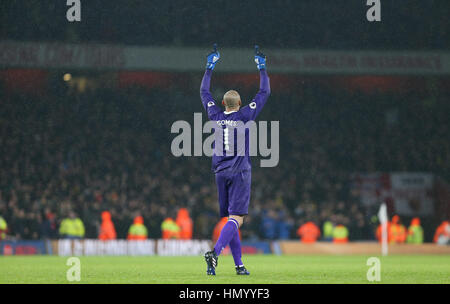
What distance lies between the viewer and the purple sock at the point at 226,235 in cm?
934

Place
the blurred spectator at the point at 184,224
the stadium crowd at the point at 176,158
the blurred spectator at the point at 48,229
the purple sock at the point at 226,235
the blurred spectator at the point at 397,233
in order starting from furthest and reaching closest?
the blurred spectator at the point at 397,233 < the stadium crowd at the point at 176,158 < the blurred spectator at the point at 184,224 < the blurred spectator at the point at 48,229 < the purple sock at the point at 226,235

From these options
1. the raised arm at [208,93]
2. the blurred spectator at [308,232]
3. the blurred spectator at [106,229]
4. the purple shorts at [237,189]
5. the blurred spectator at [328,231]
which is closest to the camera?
the purple shorts at [237,189]

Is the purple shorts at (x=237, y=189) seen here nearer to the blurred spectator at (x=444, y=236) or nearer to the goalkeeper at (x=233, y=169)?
the goalkeeper at (x=233, y=169)

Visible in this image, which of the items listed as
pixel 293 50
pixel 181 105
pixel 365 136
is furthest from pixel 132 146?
pixel 365 136

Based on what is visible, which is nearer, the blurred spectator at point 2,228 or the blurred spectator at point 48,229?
the blurred spectator at point 2,228

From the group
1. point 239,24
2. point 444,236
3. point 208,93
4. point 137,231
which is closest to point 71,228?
point 137,231

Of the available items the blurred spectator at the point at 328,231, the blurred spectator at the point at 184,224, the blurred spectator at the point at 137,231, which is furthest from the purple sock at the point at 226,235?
the blurred spectator at the point at 328,231

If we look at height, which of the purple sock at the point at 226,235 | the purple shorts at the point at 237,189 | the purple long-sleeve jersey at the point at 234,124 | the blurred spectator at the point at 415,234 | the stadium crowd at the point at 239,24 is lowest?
the blurred spectator at the point at 415,234

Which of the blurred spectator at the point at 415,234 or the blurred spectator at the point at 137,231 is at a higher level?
the blurred spectator at the point at 137,231

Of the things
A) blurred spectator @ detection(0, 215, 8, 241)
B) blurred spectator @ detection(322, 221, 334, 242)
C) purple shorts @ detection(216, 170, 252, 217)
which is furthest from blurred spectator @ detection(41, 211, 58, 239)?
purple shorts @ detection(216, 170, 252, 217)

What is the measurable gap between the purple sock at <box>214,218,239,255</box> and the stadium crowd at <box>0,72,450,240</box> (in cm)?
1579

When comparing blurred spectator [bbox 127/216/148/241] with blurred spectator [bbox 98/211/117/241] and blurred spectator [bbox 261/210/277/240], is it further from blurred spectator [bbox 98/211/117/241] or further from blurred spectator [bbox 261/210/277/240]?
blurred spectator [bbox 261/210/277/240]

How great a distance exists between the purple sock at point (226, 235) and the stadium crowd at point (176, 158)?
622 inches
